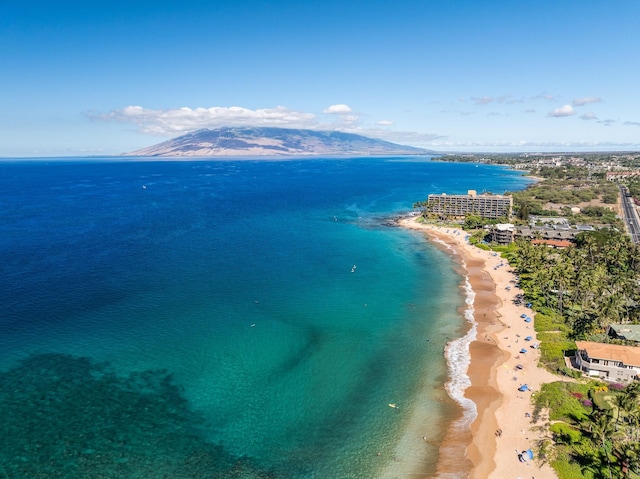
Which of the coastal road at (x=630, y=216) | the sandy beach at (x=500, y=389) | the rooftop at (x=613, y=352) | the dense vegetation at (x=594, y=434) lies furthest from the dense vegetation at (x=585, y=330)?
the coastal road at (x=630, y=216)

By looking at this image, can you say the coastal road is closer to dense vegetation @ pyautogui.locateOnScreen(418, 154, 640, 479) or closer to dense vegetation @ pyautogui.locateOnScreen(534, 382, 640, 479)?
dense vegetation @ pyautogui.locateOnScreen(418, 154, 640, 479)

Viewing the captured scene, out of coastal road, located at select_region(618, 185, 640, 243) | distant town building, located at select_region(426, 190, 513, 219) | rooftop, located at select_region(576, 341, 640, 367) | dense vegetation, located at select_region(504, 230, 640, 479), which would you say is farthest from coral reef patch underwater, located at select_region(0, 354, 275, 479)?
coastal road, located at select_region(618, 185, 640, 243)

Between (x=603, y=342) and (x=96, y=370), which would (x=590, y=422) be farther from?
(x=96, y=370)

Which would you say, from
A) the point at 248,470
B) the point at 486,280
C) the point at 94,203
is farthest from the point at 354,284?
the point at 94,203

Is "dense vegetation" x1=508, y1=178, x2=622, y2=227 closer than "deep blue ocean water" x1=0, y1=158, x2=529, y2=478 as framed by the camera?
No

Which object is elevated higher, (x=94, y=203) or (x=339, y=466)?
(x=94, y=203)

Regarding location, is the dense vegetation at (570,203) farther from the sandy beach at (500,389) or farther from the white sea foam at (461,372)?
the white sea foam at (461,372)
